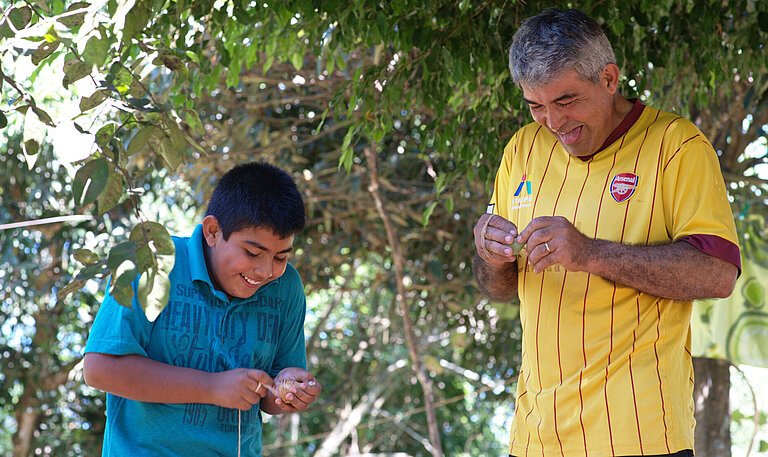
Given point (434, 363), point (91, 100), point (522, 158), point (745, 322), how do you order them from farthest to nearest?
point (434, 363), point (745, 322), point (522, 158), point (91, 100)

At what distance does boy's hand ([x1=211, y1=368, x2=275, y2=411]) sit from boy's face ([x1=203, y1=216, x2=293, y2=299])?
26 centimetres

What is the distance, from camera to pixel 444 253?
5824 millimetres

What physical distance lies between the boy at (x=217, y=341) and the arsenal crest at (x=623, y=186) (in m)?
0.85

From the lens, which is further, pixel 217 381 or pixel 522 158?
pixel 522 158

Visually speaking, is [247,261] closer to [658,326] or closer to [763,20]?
[658,326]

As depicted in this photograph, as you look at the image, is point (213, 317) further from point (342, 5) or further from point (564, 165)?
point (342, 5)

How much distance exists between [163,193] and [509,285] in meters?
4.33

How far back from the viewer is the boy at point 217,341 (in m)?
1.98

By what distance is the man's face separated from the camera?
2.01 metres

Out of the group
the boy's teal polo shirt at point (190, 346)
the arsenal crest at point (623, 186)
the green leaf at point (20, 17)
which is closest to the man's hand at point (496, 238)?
the arsenal crest at point (623, 186)

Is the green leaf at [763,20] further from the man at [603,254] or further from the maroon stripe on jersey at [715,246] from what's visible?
the maroon stripe on jersey at [715,246]

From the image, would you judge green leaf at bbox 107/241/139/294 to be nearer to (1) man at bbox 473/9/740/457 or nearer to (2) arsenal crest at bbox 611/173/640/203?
(1) man at bbox 473/9/740/457

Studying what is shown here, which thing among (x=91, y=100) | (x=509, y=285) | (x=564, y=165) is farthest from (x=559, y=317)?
(x=91, y=100)

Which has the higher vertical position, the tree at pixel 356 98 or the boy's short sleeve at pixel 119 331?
the tree at pixel 356 98
